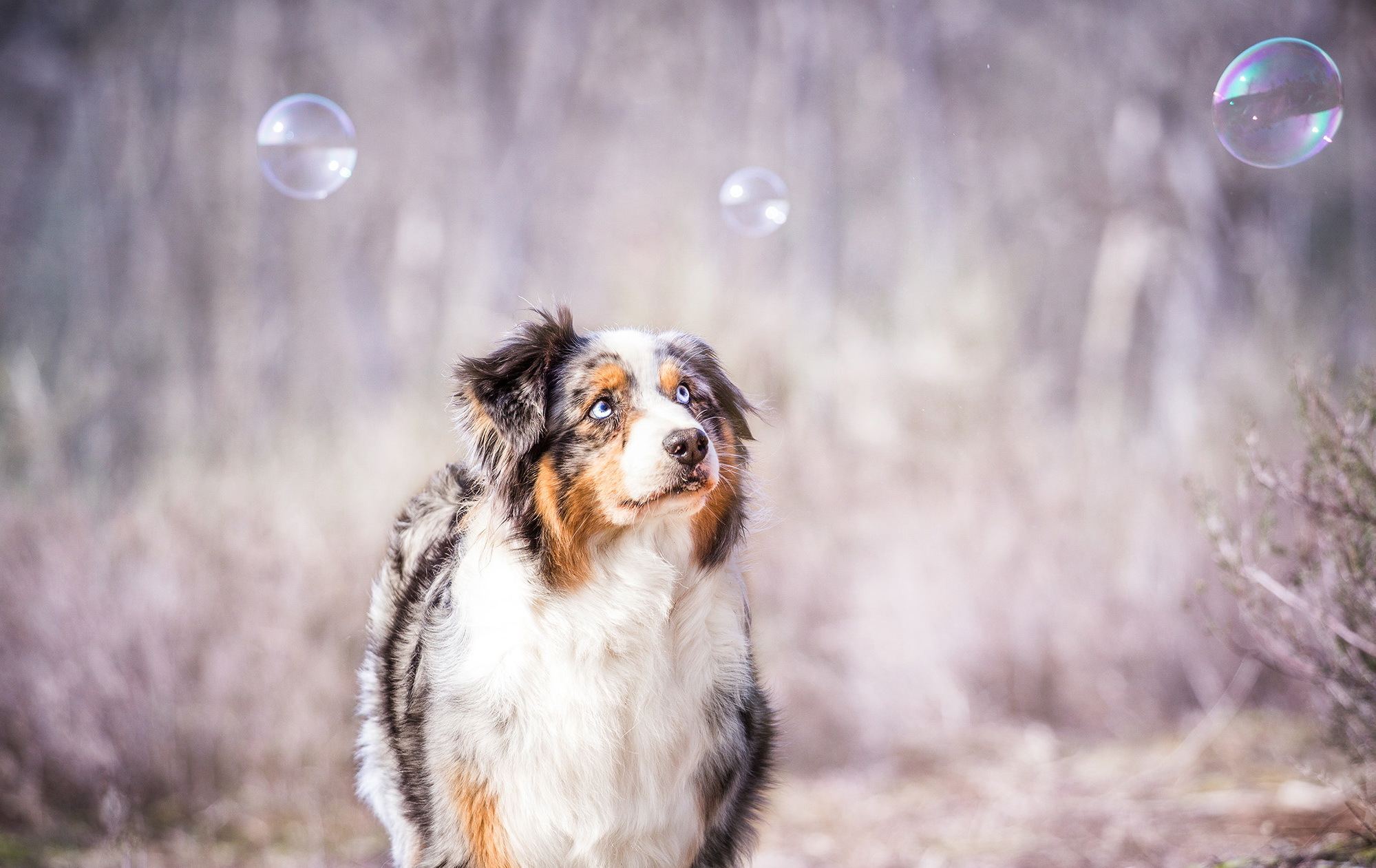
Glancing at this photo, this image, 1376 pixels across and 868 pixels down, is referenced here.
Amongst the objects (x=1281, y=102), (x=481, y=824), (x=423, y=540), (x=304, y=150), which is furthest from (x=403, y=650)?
(x=1281, y=102)

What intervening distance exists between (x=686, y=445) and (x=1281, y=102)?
8.14ft

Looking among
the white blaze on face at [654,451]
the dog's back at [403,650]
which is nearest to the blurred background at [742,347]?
the white blaze on face at [654,451]

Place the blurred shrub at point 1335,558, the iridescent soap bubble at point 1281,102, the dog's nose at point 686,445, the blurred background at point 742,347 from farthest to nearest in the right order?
the blurred background at point 742,347 → the iridescent soap bubble at point 1281,102 → the blurred shrub at point 1335,558 → the dog's nose at point 686,445

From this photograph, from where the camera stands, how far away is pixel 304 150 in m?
3.58

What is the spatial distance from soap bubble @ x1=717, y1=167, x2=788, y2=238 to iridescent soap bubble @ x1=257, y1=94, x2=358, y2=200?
1436mm

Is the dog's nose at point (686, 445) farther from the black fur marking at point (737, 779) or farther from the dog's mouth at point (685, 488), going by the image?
the black fur marking at point (737, 779)

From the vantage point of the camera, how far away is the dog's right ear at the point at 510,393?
2.10 meters

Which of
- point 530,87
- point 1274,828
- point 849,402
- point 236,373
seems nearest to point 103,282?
point 236,373

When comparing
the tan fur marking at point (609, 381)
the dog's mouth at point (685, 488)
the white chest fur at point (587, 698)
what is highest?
the tan fur marking at point (609, 381)

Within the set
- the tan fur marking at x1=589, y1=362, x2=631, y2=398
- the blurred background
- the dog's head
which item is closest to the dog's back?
the dog's head

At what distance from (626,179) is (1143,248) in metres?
4.38

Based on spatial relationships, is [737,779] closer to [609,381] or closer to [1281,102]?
[609,381]

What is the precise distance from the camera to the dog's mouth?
1950 millimetres

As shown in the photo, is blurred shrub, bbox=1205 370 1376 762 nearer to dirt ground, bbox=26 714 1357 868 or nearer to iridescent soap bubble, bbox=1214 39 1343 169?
dirt ground, bbox=26 714 1357 868
